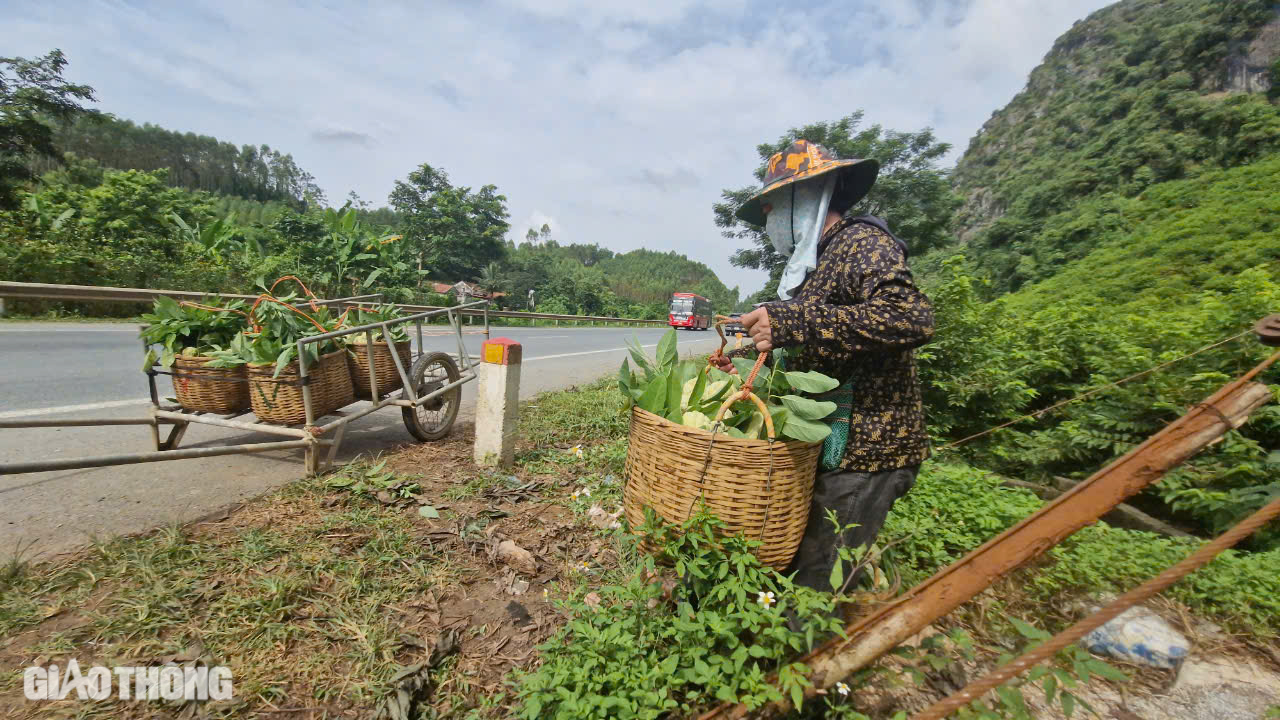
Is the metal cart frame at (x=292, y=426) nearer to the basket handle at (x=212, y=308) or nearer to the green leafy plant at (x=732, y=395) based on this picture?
the basket handle at (x=212, y=308)

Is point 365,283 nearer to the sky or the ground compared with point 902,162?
nearer to the ground

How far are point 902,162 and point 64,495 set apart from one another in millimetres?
25081

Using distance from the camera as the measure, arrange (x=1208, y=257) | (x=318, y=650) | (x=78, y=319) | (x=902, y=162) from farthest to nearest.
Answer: (x=902, y=162) < (x=78, y=319) < (x=1208, y=257) < (x=318, y=650)

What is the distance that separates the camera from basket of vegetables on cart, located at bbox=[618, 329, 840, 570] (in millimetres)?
1396

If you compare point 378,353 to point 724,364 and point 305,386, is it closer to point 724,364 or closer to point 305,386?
point 305,386

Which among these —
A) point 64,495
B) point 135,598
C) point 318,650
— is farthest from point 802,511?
point 64,495

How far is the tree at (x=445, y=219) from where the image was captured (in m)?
42.6

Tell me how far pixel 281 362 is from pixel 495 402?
1251mm

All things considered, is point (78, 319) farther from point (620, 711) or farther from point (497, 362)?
point (620, 711)

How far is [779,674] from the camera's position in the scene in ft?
4.68

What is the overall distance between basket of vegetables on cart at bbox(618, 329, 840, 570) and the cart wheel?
9.32 ft

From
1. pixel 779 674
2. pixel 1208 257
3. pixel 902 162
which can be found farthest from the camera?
pixel 902 162

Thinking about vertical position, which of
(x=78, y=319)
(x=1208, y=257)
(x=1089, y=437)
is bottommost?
(x=78, y=319)

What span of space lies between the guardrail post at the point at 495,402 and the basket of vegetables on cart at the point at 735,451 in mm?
2037
